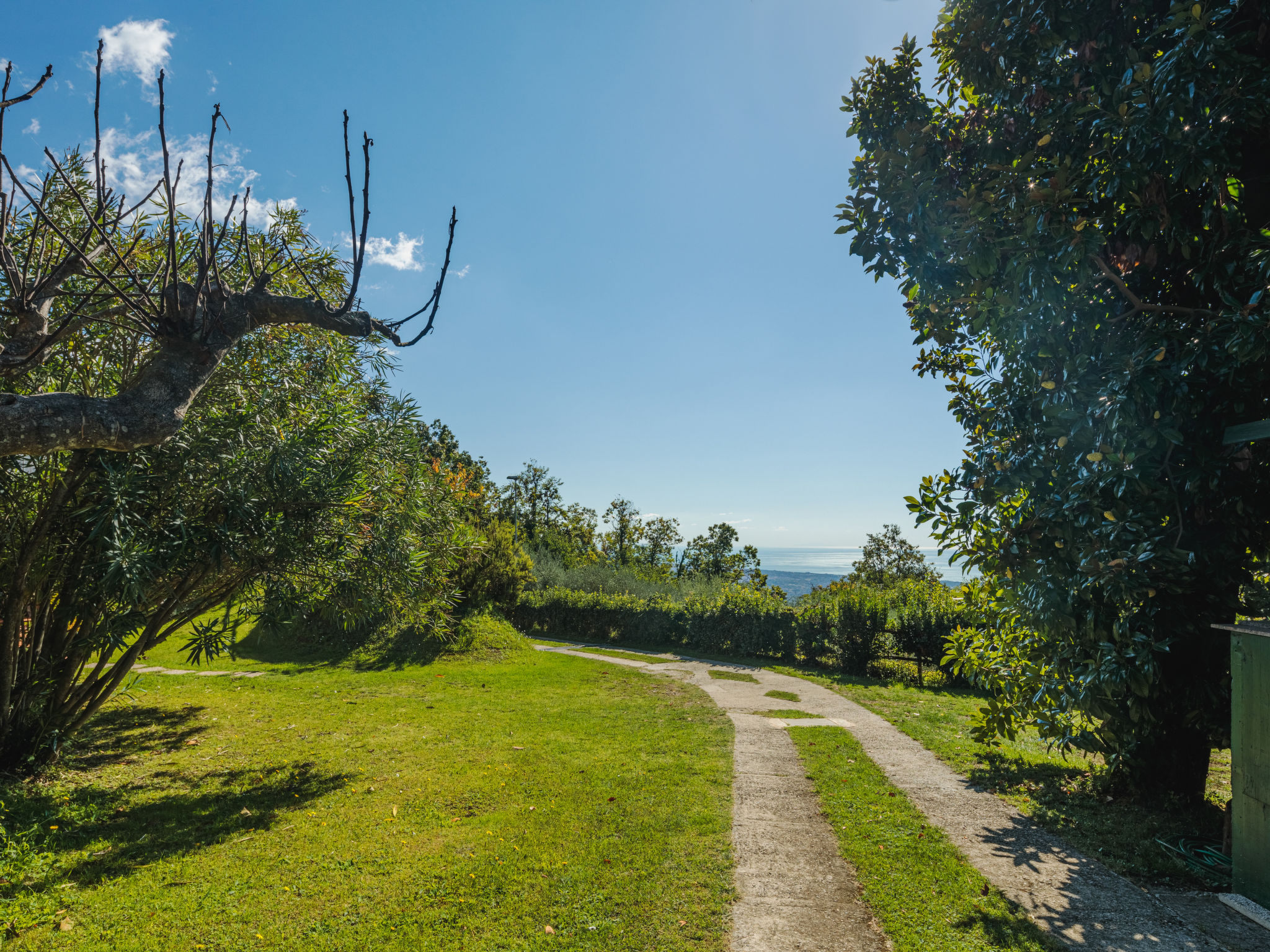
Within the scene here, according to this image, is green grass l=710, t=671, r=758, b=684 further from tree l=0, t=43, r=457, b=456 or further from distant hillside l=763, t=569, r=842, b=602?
tree l=0, t=43, r=457, b=456

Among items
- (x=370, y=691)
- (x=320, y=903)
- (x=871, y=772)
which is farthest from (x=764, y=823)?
(x=370, y=691)

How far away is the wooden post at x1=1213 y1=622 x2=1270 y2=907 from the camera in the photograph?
398cm

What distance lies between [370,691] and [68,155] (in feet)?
30.1

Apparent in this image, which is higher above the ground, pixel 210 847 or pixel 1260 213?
pixel 1260 213

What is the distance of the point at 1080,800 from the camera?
232 inches

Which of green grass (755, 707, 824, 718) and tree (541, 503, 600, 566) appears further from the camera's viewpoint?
tree (541, 503, 600, 566)

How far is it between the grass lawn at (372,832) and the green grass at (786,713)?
1.09 m

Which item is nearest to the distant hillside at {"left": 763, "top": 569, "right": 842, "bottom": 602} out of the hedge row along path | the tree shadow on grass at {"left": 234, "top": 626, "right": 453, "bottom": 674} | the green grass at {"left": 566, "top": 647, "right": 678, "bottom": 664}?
the green grass at {"left": 566, "top": 647, "right": 678, "bottom": 664}

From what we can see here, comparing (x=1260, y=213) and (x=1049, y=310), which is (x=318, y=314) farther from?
(x=1260, y=213)

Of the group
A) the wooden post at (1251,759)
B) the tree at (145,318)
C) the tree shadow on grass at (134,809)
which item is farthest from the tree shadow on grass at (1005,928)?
the tree shadow on grass at (134,809)

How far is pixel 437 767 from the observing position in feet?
22.4

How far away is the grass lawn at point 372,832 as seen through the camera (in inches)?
147

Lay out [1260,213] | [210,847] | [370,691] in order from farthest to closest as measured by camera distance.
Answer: [370,691] < [210,847] < [1260,213]

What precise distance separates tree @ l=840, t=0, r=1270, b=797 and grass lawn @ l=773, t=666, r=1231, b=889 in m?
0.40
